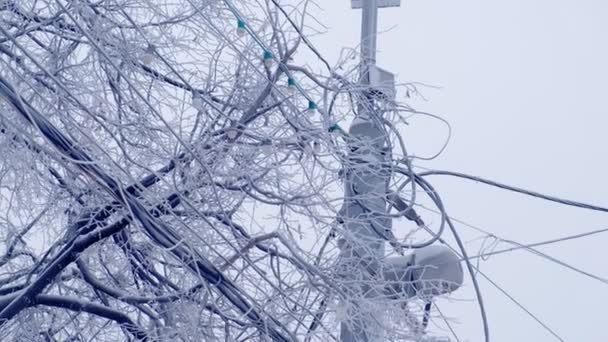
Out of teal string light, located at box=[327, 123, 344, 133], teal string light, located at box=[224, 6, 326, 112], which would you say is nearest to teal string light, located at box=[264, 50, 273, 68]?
teal string light, located at box=[224, 6, 326, 112]

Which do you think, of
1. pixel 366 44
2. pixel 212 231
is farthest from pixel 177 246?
pixel 366 44

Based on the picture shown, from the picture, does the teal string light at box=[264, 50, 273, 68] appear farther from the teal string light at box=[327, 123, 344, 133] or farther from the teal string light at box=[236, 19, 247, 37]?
the teal string light at box=[327, 123, 344, 133]

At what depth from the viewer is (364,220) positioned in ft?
17.9

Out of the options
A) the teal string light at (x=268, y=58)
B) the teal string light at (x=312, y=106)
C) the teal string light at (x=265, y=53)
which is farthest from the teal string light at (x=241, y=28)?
the teal string light at (x=312, y=106)

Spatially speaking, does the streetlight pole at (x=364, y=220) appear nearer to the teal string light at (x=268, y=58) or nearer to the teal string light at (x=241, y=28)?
the teal string light at (x=268, y=58)

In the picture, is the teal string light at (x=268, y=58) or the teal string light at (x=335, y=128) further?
the teal string light at (x=335, y=128)

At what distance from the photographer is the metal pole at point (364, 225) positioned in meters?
5.38

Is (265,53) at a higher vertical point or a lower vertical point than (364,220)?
higher

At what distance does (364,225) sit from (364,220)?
0.10 ft

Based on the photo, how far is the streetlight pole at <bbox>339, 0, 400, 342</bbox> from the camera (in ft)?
17.7

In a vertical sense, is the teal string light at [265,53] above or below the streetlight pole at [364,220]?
above

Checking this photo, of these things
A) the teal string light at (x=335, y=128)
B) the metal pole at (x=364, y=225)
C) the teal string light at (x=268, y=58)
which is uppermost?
the teal string light at (x=268, y=58)

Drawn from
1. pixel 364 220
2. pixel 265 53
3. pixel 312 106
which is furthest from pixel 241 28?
pixel 364 220

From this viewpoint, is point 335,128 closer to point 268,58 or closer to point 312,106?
point 312,106
